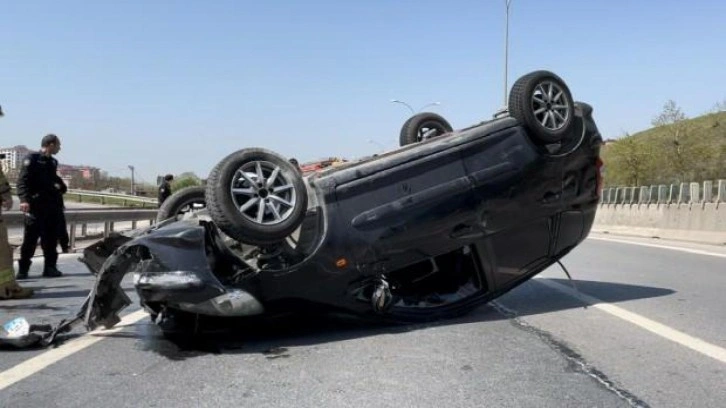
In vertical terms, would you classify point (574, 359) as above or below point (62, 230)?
below

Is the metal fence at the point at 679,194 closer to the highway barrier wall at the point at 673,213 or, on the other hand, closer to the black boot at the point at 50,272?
the highway barrier wall at the point at 673,213

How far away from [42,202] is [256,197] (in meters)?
5.54

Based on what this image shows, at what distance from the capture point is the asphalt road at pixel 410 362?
12.7 feet

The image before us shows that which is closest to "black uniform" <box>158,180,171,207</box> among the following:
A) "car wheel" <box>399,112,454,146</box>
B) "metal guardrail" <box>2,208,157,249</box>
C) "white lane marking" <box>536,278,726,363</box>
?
"metal guardrail" <box>2,208,157,249</box>

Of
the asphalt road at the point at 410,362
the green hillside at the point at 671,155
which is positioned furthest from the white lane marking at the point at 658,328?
the green hillside at the point at 671,155

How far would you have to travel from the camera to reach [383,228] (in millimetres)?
5262

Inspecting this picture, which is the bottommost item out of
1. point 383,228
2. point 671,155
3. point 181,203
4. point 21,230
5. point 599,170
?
point 21,230

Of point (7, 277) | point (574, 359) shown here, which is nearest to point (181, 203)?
point (7, 277)

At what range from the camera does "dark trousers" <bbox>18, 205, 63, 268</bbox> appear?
29.9ft

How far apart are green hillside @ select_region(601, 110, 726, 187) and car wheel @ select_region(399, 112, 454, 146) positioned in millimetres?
39021

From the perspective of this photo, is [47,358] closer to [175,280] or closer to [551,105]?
[175,280]

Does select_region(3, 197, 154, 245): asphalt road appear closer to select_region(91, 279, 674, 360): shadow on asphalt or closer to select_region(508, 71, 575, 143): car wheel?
select_region(91, 279, 674, 360): shadow on asphalt

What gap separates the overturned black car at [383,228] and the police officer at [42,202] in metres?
3.82

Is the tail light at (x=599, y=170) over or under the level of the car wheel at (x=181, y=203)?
over
